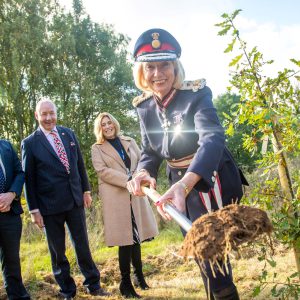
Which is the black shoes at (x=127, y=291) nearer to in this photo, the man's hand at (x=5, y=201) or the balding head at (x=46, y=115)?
the man's hand at (x=5, y=201)

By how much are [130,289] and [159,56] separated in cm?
279

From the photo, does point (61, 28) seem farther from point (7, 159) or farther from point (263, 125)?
point (263, 125)

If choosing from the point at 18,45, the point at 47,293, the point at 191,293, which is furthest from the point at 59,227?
the point at 18,45

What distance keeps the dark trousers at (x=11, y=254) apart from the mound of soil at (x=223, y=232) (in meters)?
2.79

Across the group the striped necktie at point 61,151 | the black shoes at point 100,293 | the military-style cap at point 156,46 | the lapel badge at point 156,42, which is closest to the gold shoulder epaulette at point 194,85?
the military-style cap at point 156,46

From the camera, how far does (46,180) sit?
4.21 m

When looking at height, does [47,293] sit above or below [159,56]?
below

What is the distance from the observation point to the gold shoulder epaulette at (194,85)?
2240 millimetres

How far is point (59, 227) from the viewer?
427 centimetres

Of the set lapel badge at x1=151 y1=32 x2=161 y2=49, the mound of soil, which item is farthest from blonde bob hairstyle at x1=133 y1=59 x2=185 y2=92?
the mound of soil

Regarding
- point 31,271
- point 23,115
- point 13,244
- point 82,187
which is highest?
point 23,115

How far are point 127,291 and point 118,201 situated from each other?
1011 millimetres

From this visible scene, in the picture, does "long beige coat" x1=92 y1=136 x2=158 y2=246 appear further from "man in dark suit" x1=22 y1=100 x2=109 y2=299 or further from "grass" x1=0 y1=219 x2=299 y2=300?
"grass" x1=0 y1=219 x2=299 y2=300

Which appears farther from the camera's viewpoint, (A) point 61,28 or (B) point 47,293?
Result: (A) point 61,28
